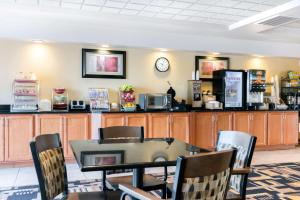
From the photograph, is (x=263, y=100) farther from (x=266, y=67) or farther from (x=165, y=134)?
(x=165, y=134)

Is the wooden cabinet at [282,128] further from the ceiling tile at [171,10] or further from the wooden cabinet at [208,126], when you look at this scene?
the ceiling tile at [171,10]

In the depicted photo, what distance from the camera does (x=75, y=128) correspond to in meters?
5.04

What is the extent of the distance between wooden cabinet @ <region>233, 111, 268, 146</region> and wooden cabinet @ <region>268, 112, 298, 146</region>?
0.47 ft

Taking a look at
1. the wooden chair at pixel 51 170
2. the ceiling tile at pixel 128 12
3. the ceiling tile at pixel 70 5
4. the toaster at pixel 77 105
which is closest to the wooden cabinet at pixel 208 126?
the toaster at pixel 77 105

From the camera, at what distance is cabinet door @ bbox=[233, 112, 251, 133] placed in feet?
20.0

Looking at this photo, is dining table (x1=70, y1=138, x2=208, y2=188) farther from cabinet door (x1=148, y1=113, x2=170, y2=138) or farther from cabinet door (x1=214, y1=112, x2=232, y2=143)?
cabinet door (x1=214, y1=112, x2=232, y2=143)

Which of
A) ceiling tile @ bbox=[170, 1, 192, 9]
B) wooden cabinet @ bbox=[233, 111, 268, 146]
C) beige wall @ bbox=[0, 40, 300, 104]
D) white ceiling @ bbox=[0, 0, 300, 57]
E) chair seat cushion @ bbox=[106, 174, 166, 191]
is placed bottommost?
chair seat cushion @ bbox=[106, 174, 166, 191]

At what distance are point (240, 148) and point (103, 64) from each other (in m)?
3.83

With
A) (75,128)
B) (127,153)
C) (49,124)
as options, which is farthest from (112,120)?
(127,153)

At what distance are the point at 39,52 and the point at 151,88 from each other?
2.21 m

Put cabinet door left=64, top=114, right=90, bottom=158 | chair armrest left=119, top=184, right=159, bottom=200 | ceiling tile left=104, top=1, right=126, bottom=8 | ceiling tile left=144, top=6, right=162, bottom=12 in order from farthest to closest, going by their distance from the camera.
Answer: cabinet door left=64, top=114, right=90, bottom=158, ceiling tile left=144, top=6, right=162, bottom=12, ceiling tile left=104, top=1, right=126, bottom=8, chair armrest left=119, top=184, right=159, bottom=200

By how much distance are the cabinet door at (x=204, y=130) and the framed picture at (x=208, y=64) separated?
955 millimetres

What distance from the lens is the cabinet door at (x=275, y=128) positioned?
6.35 m

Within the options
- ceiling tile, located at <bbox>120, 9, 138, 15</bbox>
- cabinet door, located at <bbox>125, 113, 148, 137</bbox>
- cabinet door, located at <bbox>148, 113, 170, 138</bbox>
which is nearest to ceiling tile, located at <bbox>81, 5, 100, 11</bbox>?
ceiling tile, located at <bbox>120, 9, 138, 15</bbox>
